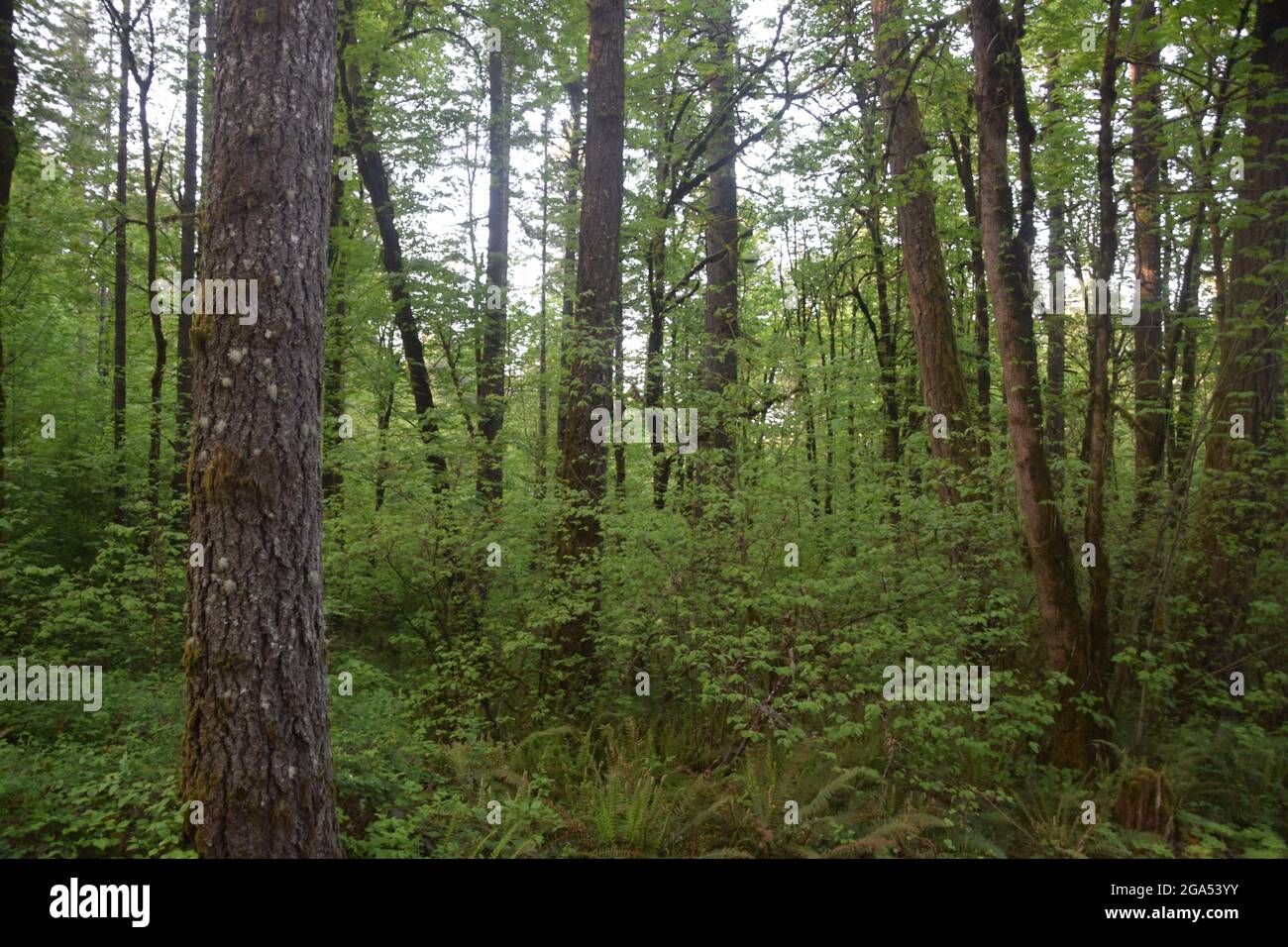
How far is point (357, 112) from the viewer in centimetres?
A: 1162

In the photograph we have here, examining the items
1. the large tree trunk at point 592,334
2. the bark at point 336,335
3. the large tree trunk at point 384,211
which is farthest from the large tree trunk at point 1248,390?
the bark at point 336,335

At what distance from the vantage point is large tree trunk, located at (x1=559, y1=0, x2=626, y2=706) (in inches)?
301

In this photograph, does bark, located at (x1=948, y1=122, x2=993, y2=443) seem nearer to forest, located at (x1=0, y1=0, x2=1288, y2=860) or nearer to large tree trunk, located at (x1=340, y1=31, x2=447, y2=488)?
forest, located at (x1=0, y1=0, x2=1288, y2=860)

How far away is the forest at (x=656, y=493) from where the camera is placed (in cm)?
418

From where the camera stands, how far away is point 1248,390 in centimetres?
728

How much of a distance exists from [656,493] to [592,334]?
2.43 m

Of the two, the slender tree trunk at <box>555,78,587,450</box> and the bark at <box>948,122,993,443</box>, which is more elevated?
the slender tree trunk at <box>555,78,587,450</box>

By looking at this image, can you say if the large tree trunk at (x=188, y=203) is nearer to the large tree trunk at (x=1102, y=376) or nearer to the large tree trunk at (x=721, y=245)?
the large tree trunk at (x=721, y=245)

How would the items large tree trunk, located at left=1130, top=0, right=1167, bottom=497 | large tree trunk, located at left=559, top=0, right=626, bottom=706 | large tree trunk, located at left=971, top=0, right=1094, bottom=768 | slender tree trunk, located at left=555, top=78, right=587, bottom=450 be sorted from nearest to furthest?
large tree trunk, located at left=971, top=0, right=1094, bottom=768 < large tree trunk, located at left=1130, top=0, right=1167, bottom=497 < large tree trunk, located at left=559, top=0, right=626, bottom=706 < slender tree trunk, located at left=555, top=78, right=587, bottom=450

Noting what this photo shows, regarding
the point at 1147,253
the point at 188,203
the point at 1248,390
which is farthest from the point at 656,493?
the point at 188,203

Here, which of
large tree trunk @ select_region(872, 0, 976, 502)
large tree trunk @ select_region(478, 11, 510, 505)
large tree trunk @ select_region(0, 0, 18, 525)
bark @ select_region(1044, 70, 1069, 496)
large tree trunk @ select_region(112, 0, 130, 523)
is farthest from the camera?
large tree trunk @ select_region(112, 0, 130, 523)

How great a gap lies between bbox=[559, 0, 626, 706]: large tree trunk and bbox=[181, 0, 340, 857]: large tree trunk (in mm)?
3267

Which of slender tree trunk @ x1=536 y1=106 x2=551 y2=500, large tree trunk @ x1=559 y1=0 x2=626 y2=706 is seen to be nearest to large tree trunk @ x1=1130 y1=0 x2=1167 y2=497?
large tree trunk @ x1=559 y1=0 x2=626 y2=706
